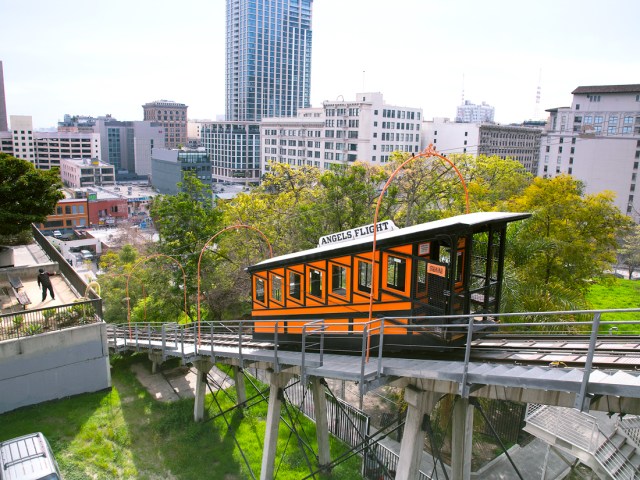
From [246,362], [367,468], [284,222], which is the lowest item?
[367,468]

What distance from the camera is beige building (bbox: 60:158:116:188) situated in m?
124

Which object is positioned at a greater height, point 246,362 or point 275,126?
point 275,126

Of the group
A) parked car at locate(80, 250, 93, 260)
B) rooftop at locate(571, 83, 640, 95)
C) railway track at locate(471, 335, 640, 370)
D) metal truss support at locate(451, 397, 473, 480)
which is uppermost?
rooftop at locate(571, 83, 640, 95)

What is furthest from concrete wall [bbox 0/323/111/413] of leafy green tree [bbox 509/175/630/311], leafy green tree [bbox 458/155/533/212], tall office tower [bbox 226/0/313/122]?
tall office tower [bbox 226/0/313/122]

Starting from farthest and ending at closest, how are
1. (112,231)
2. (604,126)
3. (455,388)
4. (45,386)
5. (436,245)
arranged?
(112,231), (604,126), (45,386), (436,245), (455,388)

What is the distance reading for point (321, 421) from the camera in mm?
15500

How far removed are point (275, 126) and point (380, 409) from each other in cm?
10603

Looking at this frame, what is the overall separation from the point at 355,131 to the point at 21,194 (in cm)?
7669

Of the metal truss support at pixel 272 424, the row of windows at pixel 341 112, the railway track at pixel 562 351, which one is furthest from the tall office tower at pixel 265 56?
the railway track at pixel 562 351

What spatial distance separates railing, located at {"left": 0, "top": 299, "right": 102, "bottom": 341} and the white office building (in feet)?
249

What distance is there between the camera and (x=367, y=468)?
1558 centimetres

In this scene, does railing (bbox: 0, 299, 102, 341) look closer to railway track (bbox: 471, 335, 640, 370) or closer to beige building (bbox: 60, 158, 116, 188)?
railway track (bbox: 471, 335, 640, 370)

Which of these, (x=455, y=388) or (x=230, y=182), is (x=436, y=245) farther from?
(x=230, y=182)

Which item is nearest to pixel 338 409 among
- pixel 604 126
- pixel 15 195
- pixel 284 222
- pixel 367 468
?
pixel 367 468
